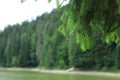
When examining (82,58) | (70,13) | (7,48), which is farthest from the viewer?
(7,48)

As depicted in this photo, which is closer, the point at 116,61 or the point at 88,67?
the point at 116,61

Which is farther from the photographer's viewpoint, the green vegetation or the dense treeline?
the dense treeline

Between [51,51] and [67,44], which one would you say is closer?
[67,44]

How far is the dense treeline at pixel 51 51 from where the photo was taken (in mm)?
92875

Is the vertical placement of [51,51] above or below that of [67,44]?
below

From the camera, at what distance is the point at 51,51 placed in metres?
113

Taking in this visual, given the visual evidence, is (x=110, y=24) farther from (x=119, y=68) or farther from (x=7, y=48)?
(x=7, y=48)

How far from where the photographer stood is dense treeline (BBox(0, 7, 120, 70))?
92.9 m

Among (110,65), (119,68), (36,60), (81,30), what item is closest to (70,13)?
(81,30)

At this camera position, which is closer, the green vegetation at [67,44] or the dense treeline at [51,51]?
the green vegetation at [67,44]

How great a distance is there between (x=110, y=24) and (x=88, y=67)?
8984cm

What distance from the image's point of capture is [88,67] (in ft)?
309

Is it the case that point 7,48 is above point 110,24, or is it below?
above

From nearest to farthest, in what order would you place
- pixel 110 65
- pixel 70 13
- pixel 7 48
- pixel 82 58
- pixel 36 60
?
pixel 70 13 < pixel 110 65 < pixel 82 58 < pixel 36 60 < pixel 7 48
